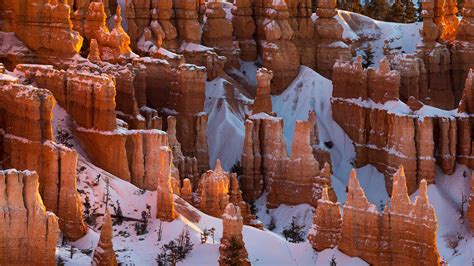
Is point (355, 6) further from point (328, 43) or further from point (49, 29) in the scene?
point (49, 29)

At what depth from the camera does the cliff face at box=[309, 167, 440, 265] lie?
166 feet

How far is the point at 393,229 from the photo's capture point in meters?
51.2

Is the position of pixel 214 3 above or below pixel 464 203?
above

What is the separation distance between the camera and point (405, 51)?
279 feet

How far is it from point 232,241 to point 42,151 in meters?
6.89

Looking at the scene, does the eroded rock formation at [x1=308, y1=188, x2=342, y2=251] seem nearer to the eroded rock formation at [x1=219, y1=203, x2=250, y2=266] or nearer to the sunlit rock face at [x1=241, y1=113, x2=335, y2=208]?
the eroded rock formation at [x1=219, y1=203, x2=250, y2=266]

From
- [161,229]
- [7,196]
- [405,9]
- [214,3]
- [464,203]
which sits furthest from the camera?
[405,9]

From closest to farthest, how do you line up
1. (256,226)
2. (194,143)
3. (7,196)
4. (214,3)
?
(7,196) → (256,226) → (194,143) → (214,3)

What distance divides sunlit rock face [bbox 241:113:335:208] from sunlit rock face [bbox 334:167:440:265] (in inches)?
454

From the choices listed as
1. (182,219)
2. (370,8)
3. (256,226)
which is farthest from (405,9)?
(182,219)

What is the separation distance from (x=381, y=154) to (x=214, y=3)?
14524 mm

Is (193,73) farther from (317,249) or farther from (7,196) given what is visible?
(7,196)

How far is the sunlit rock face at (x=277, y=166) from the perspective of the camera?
213 feet

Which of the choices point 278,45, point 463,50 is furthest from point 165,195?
point 463,50
